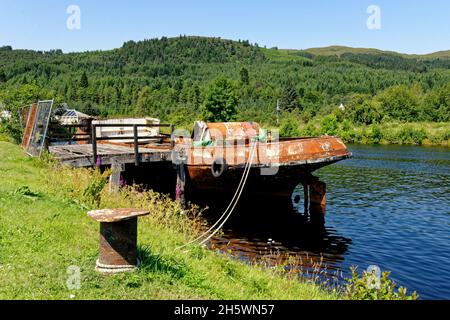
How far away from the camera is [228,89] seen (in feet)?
254

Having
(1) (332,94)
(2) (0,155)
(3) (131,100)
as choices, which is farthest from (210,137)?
(3) (131,100)

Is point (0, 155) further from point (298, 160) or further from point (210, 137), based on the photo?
point (298, 160)

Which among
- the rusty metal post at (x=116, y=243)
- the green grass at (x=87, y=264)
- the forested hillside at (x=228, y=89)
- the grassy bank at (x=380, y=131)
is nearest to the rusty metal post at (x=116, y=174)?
the green grass at (x=87, y=264)

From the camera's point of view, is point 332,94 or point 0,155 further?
point 332,94

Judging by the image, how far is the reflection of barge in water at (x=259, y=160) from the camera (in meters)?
15.3

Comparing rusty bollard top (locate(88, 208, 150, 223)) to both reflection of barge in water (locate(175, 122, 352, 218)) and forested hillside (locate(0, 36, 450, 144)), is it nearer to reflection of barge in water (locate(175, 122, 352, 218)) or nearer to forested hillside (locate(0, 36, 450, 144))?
reflection of barge in water (locate(175, 122, 352, 218))

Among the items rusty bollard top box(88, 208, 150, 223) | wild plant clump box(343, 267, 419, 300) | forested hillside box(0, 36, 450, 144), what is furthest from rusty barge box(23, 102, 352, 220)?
forested hillside box(0, 36, 450, 144)

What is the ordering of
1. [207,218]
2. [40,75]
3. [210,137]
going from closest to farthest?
[207,218], [210,137], [40,75]

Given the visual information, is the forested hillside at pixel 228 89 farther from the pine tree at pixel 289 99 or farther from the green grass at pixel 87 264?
the green grass at pixel 87 264

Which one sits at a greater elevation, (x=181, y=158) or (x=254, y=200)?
(x=181, y=158)

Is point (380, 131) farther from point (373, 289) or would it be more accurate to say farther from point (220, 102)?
point (373, 289)

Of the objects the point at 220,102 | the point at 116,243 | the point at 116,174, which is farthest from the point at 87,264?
the point at 220,102

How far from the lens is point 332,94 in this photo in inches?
4173

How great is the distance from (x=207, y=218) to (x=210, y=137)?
12.3 feet
